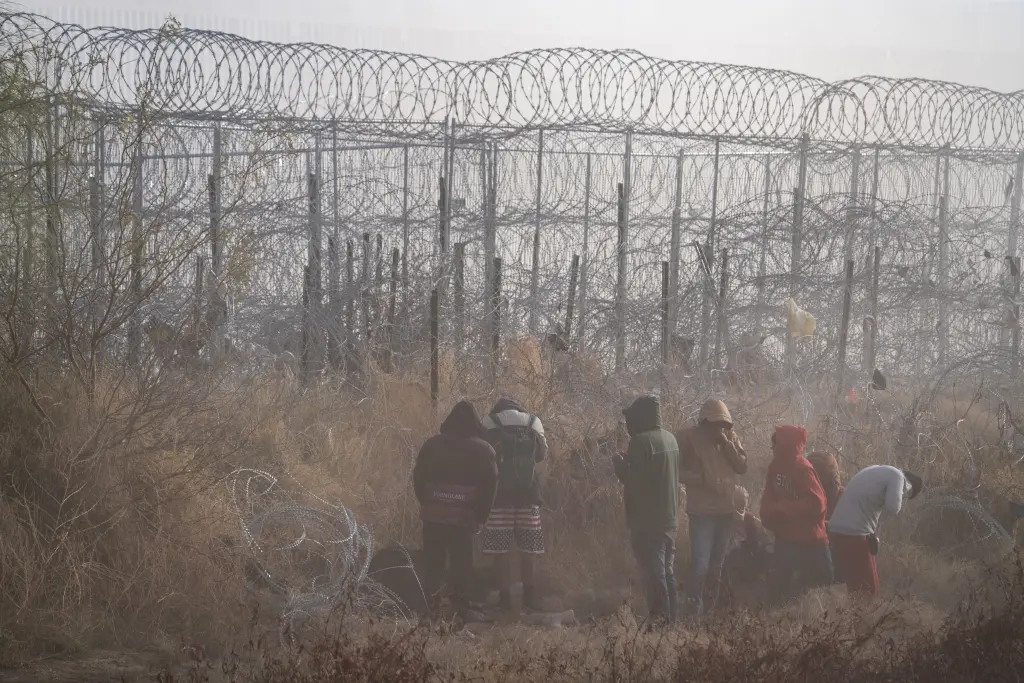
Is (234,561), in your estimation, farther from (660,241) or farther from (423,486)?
(660,241)

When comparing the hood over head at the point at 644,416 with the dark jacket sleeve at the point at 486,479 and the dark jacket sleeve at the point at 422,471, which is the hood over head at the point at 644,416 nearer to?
the dark jacket sleeve at the point at 486,479

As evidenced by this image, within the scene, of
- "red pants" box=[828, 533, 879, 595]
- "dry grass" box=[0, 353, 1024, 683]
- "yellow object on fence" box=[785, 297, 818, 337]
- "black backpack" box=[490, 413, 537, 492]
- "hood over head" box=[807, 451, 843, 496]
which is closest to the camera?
"dry grass" box=[0, 353, 1024, 683]

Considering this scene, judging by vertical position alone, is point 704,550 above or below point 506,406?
below

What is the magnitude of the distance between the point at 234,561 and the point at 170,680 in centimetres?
193

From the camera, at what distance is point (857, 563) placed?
696 cm

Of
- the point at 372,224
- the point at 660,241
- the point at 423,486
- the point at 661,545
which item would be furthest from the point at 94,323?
the point at 660,241

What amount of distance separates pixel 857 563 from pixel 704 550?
94cm

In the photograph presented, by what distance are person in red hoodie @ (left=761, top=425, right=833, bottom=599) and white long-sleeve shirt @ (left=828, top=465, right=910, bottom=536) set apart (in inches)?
5.2

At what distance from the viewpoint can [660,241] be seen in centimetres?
1182

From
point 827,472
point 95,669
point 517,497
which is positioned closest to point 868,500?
point 827,472

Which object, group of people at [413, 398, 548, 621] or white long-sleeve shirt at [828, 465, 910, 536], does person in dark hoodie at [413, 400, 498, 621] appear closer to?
group of people at [413, 398, 548, 621]

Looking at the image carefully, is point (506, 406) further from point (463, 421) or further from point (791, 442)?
point (791, 442)

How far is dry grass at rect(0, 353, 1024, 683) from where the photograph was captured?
18.1 ft

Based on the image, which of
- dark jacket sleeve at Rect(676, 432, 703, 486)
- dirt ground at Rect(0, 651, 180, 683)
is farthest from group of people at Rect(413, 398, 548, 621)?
dirt ground at Rect(0, 651, 180, 683)
